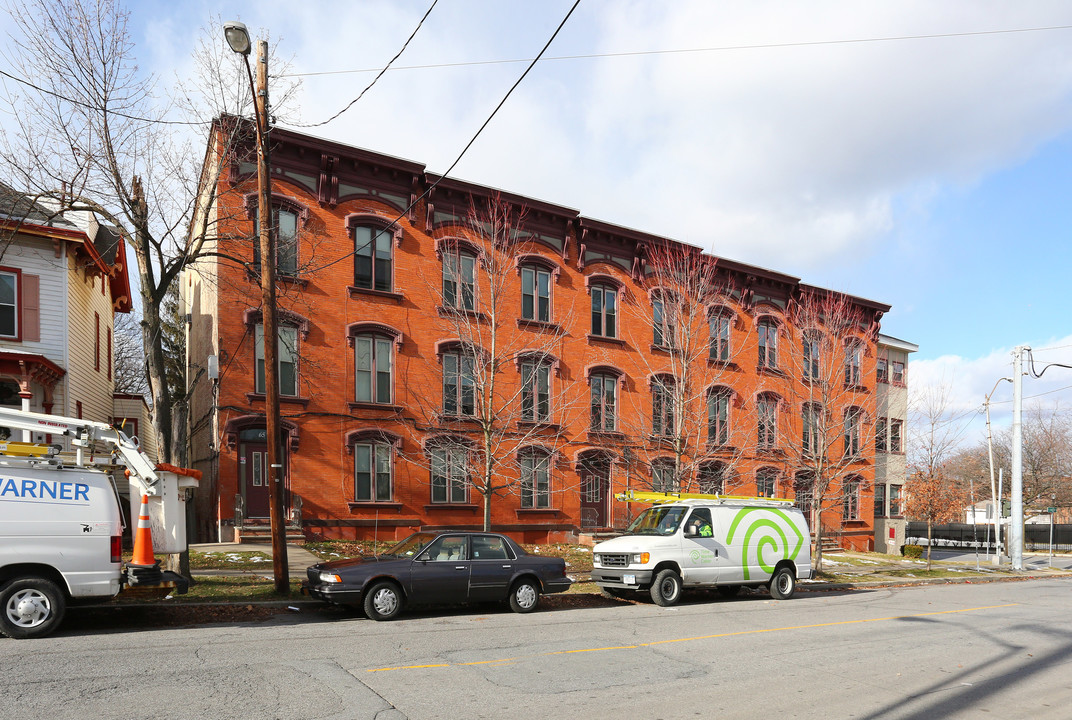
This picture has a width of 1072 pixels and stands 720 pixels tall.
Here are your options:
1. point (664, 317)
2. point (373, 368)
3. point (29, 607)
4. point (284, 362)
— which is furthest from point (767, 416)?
point (29, 607)

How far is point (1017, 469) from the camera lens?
3111 cm

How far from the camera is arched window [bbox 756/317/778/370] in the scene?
33.7 meters

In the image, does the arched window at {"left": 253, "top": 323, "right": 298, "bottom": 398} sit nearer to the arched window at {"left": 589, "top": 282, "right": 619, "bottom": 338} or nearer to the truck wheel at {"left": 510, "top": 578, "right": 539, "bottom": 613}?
the arched window at {"left": 589, "top": 282, "right": 619, "bottom": 338}

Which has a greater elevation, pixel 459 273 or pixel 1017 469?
pixel 459 273

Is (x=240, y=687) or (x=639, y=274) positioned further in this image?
(x=639, y=274)

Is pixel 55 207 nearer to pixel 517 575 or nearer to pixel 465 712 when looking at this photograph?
pixel 517 575

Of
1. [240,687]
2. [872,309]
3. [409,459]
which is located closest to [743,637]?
[240,687]

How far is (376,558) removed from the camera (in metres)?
12.9

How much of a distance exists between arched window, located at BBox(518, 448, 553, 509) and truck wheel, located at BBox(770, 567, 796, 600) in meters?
9.97

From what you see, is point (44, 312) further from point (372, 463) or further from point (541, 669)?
point (541, 669)

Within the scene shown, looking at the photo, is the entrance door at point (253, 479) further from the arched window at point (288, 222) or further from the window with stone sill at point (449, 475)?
the arched window at point (288, 222)

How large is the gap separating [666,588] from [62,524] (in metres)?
10.7

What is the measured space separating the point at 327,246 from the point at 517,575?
13733mm

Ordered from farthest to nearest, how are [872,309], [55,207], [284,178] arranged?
1. [872,309]
2. [284,178]
3. [55,207]
